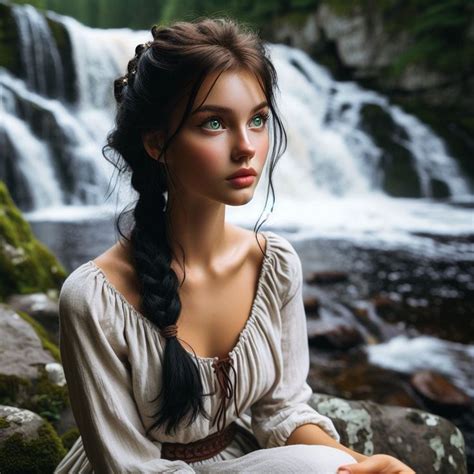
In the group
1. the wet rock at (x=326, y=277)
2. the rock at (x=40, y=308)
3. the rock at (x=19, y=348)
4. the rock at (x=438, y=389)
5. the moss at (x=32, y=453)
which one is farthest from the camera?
the wet rock at (x=326, y=277)

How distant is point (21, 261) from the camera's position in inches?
126

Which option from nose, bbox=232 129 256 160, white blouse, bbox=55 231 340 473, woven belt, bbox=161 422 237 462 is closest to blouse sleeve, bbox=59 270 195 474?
white blouse, bbox=55 231 340 473

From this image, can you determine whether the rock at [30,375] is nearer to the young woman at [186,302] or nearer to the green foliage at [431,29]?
the young woman at [186,302]

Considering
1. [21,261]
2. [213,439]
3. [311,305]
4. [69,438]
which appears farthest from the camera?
[311,305]

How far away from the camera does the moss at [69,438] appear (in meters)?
1.96

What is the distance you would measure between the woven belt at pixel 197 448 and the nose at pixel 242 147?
73 cm

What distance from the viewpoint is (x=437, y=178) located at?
11.4 metres

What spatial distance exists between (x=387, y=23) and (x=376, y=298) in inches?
432

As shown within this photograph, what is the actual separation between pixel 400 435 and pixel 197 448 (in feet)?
2.95

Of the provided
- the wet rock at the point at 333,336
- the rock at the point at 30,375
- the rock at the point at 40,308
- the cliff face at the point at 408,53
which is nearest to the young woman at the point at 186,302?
the rock at the point at 30,375

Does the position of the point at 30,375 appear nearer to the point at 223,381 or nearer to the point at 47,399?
the point at 47,399

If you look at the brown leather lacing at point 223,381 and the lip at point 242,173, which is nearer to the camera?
the lip at point 242,173

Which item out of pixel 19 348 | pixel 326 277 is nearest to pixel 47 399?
pixel 19 348

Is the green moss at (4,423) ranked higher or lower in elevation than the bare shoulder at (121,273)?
lower
